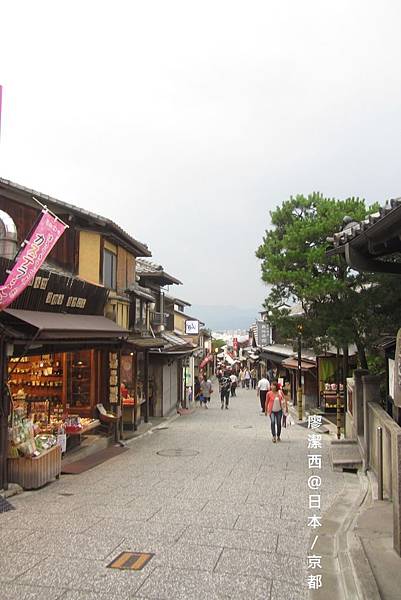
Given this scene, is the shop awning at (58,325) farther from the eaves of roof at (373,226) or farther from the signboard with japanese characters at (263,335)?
the signboard with japanese characters at (263,335)

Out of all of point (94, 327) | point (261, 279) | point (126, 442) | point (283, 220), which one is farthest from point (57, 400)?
point (283, 220)

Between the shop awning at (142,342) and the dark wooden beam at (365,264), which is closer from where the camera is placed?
the dark wooden beam at (365,264)

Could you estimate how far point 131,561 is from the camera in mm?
6500

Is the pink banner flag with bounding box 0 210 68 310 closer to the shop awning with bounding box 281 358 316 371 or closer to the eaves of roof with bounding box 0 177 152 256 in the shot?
the eaves of roof with bounding box 0 177 152 256

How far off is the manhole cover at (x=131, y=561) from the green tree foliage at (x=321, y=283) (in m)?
8.59

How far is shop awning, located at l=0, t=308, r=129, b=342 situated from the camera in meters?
10.4

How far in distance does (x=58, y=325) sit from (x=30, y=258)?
2.15 metres

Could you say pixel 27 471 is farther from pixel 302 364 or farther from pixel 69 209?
pixel 302 364

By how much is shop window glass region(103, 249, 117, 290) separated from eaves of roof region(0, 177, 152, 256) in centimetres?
78

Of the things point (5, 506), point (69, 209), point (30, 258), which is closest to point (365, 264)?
point (30, 258)

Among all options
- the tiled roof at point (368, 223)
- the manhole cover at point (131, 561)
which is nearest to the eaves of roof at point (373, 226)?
the tiled roof at point (368, 223)

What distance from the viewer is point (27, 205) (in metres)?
14.5

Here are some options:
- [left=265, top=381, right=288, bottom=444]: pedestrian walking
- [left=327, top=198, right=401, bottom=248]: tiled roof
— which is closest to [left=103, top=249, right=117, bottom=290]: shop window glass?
[left=265, top=381, right=288, bottom=444]: pedestrian walking

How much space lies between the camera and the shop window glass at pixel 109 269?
60.3 ft
